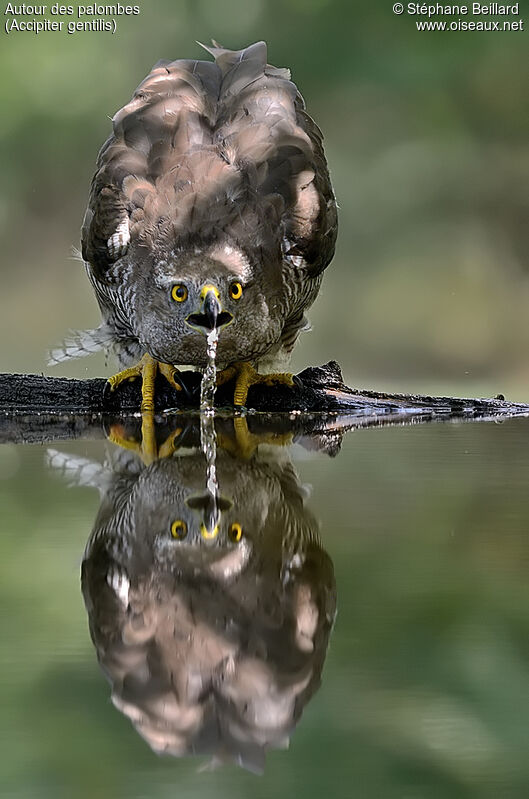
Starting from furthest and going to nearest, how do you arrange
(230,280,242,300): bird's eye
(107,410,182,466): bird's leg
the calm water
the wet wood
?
the wet wood, (230,280,242,300): bird's eye, (107,410,182,466): bird's leg, the calm water

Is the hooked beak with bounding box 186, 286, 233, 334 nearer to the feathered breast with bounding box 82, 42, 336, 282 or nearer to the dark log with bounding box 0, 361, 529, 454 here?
the feathered breast with bounding box 82, 42, 336, 282

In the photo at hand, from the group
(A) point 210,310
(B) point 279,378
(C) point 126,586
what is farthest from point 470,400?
(C) point 126,586

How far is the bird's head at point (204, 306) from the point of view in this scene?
407 centimetres

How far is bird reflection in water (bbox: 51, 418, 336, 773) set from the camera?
3.58 ft

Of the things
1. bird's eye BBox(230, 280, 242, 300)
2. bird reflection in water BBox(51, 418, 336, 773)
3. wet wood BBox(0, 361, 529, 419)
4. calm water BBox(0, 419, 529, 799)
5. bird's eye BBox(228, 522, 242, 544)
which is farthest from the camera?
wet wood BBox(0, 361, 529, 419)

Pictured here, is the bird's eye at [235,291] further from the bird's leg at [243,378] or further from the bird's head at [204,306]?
the bird's leg at [243,378]

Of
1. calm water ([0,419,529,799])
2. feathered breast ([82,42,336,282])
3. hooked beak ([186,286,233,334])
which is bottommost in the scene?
calm water ([0,419,529,799])

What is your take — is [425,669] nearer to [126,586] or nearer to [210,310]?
[126,586]

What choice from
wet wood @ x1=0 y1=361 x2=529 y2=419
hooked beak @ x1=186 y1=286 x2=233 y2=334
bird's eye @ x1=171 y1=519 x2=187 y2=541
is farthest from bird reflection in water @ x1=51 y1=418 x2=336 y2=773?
wet wood @ x1=0 y1=361 x2=529 y2=419

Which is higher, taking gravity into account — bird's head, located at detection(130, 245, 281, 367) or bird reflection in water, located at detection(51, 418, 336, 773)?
bird's head, located at detection(130, 245, 281, 367)

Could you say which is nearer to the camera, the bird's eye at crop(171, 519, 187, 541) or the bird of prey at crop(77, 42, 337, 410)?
the bird's eye at crop(171, 519, 187, 541)

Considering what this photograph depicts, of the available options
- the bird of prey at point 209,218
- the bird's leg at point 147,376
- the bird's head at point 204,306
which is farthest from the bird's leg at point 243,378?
the bird's head at point 204,306

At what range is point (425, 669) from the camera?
46.6 inches

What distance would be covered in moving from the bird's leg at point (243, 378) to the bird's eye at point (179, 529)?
9.25 feet
